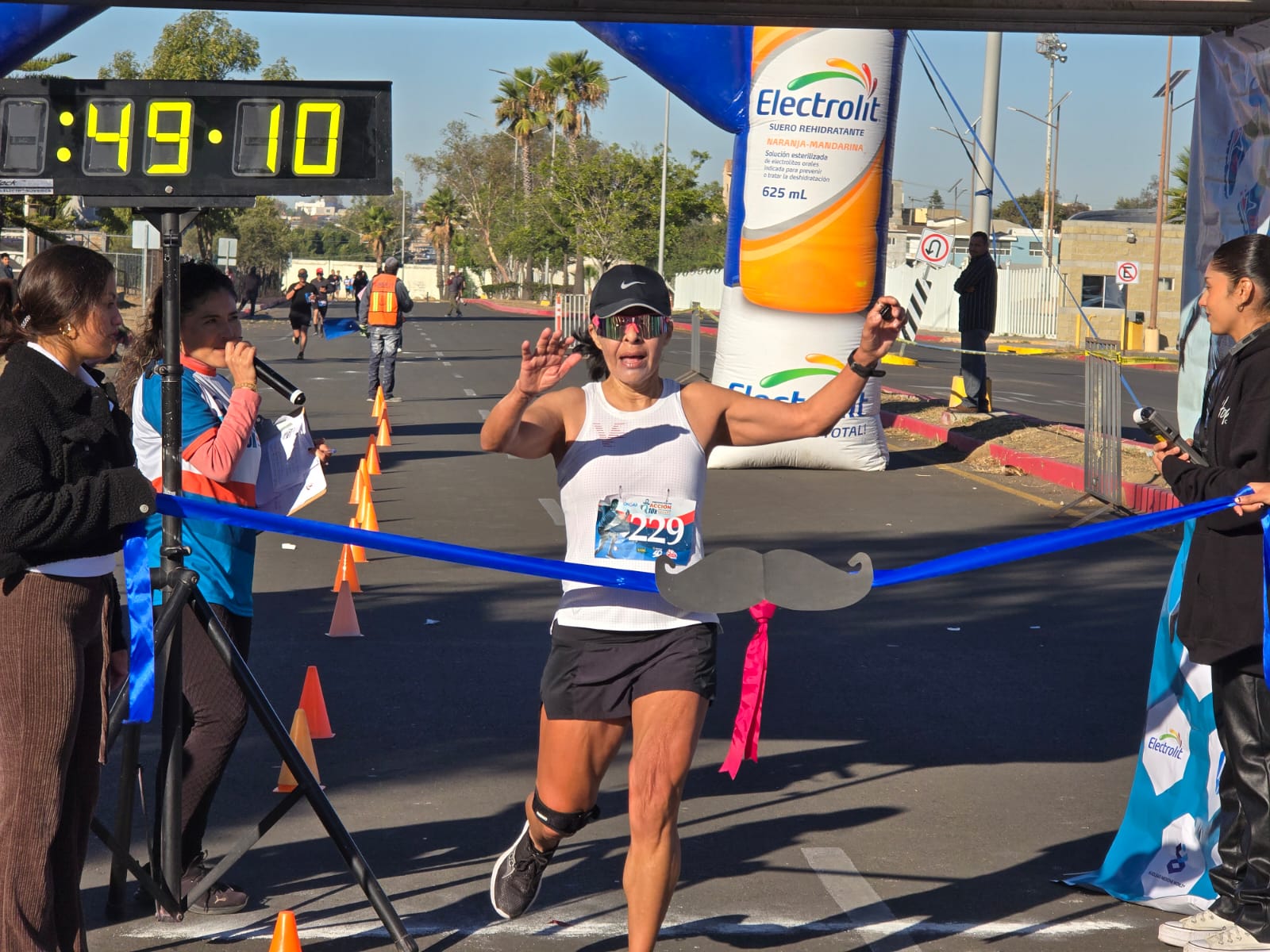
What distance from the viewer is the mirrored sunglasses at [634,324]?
4.33 metres

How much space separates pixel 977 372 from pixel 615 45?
7.74m

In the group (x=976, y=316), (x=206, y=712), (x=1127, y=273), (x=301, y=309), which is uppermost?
(x=1127, y=273)

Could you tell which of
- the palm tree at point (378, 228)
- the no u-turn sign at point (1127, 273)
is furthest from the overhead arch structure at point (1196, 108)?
the palm tree at point (378, 228)

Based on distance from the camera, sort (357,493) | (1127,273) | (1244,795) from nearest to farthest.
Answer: (1244,795)
(357,493)
(1127,273)

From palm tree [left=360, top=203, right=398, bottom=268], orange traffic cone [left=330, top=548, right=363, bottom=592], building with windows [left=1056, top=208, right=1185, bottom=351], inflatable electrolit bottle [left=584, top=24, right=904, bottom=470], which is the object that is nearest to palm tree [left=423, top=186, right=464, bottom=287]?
palm tree [left=360, top=203, right=398, bottom=268]

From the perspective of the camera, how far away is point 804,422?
14.6 feet

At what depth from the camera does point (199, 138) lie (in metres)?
4.26

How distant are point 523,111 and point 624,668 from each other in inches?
3432

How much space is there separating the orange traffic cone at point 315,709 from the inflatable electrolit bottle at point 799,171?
8.52 metres

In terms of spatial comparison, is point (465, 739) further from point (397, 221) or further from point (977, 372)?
point (397, 221)

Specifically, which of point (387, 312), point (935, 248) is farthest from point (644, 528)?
point (935, 248)

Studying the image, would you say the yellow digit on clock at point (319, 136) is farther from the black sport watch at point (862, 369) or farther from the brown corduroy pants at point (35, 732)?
the black sport watch at point (862, 369)

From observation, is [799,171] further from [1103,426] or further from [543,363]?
[543,363]

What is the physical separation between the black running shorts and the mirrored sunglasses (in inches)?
33.6
